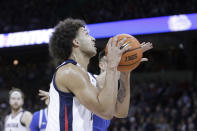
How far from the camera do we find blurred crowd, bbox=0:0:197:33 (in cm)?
1285

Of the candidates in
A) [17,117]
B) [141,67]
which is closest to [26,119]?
[17,117]

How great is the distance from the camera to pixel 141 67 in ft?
51.4

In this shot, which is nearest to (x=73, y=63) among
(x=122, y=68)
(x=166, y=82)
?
(x=122, y=68)

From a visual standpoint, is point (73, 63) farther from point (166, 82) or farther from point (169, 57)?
point (169, 57)

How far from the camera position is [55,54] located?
270 cm

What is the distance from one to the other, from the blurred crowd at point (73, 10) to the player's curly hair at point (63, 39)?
9201 millimetres

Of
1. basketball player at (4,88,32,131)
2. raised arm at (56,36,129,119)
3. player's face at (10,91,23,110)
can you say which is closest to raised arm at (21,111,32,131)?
basketball player at (4,88,32,131)

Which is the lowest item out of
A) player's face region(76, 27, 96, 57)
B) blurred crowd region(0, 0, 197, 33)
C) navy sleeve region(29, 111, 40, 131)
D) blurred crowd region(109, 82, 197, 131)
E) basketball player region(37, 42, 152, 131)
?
blurred crowd region(109, 82, 197, 131)

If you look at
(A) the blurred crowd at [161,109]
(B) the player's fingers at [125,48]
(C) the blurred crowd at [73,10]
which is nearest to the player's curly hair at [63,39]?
(B) the player's fingers at [125,48]

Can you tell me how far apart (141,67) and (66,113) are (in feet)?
43.9

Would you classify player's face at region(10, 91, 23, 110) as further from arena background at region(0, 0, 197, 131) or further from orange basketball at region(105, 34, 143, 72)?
arena background at region(0, 0, 197, 131)

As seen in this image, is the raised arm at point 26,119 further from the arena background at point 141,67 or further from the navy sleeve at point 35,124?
the arena background at point 141,67

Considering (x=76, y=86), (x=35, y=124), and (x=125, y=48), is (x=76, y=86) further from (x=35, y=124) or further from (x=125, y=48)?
(x=35, y=124)

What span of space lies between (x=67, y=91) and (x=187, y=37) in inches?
336
